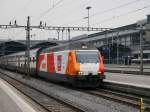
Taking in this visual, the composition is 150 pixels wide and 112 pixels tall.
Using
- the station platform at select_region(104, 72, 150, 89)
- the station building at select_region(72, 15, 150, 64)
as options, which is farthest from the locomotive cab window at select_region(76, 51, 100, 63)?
the station building at select_region(72, 15, 150, 64)

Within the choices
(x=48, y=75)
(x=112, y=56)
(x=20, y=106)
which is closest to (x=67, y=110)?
(x=20, y=106)

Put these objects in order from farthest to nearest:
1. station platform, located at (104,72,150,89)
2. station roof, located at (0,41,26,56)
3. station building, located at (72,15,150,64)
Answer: station roof, located at (0,41,26,56), station building, located at (72,15,150,64), station platform, located at (104,72,150,89)

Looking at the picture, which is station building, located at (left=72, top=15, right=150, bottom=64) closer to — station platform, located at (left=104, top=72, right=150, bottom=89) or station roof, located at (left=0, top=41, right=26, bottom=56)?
station roof, located at (left=0, top=41, right=26, bottom=56)

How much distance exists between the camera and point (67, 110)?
1446 cm

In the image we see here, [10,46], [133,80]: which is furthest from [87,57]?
[10,46]

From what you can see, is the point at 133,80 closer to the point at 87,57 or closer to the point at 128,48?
the point at 87,57

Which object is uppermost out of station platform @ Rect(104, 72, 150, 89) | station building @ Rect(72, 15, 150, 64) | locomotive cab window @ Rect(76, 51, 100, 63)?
station building @ Rect(72, 15, 150, 64)

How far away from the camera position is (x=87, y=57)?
914 inches

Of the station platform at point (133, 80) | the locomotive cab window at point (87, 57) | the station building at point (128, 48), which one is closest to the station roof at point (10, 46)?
the station building at point (128, 48)

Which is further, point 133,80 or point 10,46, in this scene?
point 10,46

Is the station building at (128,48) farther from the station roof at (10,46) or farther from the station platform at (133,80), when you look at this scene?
the station platform at (133,80)

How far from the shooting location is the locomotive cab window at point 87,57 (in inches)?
904

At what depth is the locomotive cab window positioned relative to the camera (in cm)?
2297

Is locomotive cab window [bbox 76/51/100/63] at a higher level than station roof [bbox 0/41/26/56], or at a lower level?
lower
